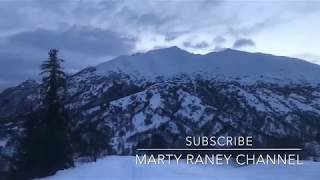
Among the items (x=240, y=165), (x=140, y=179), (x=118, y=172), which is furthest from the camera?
(x=240, y=165)

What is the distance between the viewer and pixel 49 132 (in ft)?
136

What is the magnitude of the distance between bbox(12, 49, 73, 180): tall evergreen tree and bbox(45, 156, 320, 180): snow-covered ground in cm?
→ 672

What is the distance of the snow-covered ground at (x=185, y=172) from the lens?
90.3 ft

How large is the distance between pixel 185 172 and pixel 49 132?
14738 mm

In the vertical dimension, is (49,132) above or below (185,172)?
above

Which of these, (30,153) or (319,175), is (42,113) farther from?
(319,175)

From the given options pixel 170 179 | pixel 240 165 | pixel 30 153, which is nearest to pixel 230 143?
pixel 240 165

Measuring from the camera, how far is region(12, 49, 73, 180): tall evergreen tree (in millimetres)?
39500

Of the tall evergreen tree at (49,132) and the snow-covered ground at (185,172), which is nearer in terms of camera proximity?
the snow-covered ground at (185,172)

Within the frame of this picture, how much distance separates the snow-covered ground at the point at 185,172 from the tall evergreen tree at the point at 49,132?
6722mm

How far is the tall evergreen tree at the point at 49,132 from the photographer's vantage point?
3950 centimetres

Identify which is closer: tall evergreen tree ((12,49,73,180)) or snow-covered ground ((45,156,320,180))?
snow-covered ground ((45,156,320,180))

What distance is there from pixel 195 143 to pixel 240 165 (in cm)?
1463

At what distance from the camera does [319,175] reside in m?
32.0
